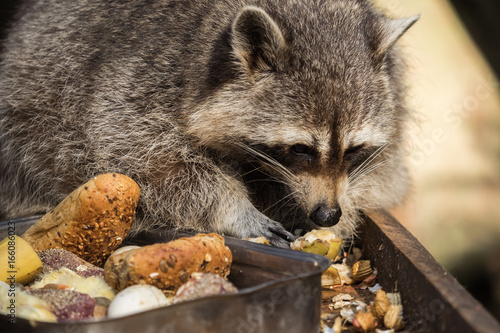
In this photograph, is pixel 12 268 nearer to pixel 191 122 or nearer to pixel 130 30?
pixel 191 122

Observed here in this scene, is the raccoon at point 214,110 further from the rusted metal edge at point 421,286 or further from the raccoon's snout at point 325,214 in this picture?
the rusted metal edge at point 421,286

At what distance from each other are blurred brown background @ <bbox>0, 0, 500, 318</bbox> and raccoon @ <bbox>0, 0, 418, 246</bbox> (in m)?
2.05

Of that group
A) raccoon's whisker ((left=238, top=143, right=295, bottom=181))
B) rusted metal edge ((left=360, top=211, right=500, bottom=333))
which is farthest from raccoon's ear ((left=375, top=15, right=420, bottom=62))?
rusted metal edge ((left=360, top=211, right=500, bottom=333))

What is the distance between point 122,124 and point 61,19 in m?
0.85

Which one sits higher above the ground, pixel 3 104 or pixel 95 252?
pixel 3 104

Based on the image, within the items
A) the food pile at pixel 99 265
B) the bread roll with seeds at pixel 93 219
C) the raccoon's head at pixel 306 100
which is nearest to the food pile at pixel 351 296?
the raccoon's head at pixel 306 100

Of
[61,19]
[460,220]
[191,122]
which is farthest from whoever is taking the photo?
[460,220]

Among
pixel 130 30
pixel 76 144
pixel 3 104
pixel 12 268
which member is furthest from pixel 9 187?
pixel 12 268

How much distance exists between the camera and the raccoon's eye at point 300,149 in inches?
96.0

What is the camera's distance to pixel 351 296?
2.33m

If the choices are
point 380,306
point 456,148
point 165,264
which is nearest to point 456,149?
point 456,148

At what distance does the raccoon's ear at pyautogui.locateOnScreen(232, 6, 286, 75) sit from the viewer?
7.80ft

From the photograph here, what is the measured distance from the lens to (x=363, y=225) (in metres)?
2.98

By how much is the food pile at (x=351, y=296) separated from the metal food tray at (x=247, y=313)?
290 mm
